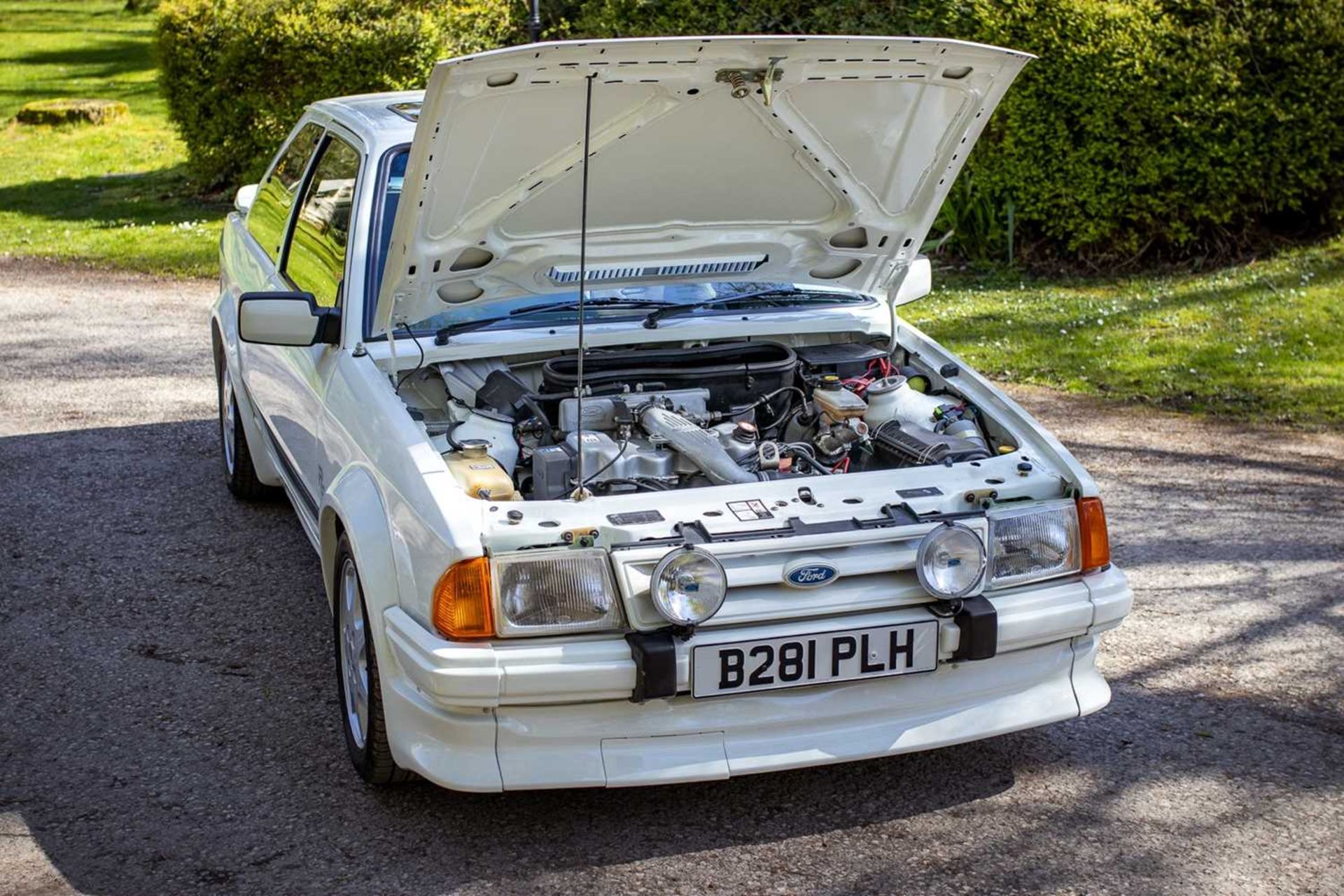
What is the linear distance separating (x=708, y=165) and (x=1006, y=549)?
60.1 inches

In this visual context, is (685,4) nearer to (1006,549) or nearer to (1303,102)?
(1303,102)

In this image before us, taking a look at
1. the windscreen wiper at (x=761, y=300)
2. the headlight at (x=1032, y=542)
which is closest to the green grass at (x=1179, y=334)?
the windscreen wiper at (x=761, y=300)

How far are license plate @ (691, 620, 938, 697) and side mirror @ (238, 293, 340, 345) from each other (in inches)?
67.8

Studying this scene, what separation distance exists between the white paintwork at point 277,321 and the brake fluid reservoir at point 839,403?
60.1 inches

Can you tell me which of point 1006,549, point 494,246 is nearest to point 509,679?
point 1006,549

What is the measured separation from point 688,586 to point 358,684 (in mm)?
1176

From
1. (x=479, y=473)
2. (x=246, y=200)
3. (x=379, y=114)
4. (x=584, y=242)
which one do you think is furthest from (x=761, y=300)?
(x=246, y=200)

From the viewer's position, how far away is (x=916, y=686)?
12.4ft

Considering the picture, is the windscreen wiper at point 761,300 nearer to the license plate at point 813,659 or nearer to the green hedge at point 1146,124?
the license plate at point 813,659

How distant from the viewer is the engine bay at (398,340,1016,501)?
424cm

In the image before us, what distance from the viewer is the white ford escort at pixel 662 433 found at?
11.8ft

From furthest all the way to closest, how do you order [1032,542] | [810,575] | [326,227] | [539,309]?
[326,227] → [539,309] → [1032,542] → [810,575]

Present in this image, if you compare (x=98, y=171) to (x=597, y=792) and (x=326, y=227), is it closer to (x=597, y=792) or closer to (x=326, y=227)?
(x=326, y=227)

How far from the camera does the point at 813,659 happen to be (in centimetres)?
363
